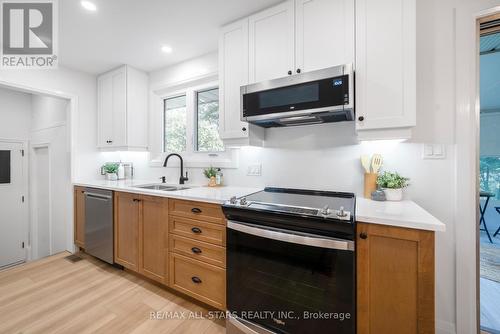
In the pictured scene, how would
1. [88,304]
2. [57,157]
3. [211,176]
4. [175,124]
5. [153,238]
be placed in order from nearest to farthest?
[88,304] → [153,238] → [211,176] → [175,124] → [57,157]

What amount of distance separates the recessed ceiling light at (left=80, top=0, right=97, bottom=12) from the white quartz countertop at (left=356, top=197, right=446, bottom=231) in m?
2.59

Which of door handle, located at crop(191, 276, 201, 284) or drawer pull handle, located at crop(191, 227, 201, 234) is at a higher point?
drawer pull handle, located at crop(191, 227, 201, 234)

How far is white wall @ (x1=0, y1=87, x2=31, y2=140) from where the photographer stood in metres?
3.71

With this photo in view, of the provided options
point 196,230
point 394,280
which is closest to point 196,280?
point 196,230

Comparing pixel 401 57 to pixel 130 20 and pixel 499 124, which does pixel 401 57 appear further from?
pixel 499 124

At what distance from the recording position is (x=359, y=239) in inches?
44.9

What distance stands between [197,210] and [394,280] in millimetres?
1369

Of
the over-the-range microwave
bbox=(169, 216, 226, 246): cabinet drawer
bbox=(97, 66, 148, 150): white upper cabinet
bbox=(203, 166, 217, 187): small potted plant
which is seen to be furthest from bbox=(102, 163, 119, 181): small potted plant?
the over-the-range microwave

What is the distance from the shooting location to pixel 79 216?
2859 millimetres

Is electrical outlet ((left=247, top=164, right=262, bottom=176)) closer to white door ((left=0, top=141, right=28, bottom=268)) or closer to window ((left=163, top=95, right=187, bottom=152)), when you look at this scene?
window ((left=163, top=95, right=187, bottom=152))

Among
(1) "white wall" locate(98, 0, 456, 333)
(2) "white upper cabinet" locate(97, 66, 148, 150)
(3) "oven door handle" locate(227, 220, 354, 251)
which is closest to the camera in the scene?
(3) "oven door handle" locate(227, 220, 354, 251)

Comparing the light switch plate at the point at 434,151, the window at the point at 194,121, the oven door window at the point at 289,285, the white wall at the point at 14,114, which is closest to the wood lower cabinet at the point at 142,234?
the oven door window at the point at 289,285

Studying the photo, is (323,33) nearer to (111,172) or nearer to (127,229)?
(127,229)

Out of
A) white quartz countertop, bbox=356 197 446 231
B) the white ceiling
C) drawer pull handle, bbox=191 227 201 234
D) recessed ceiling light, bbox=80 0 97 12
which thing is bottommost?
drawer pull handle, bbox=191 227 201 234
